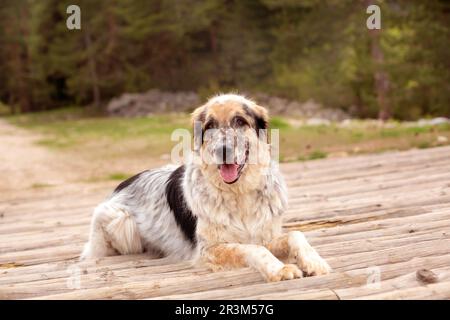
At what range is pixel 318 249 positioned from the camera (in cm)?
473

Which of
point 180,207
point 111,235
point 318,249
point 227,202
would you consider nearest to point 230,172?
point 227,202

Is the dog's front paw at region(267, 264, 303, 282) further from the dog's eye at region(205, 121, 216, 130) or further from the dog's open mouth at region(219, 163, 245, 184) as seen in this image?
the dog's eye at region(205, 121, 216, 130)

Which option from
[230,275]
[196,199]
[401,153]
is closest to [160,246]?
[196,199]

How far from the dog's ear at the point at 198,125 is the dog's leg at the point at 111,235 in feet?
3.62

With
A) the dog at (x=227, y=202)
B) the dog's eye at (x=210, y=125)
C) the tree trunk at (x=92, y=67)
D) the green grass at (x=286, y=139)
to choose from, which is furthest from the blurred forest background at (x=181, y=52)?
the dog's eye at (x=210, y=125)

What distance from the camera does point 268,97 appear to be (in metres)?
39.1

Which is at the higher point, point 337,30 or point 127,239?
point 337,30

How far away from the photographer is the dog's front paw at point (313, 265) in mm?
3986

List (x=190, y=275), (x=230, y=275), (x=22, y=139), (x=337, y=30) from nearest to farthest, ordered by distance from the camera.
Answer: (x=230, y=275) → (x=190, y=275) → (x=22, y=139) → (x=337, y=30)

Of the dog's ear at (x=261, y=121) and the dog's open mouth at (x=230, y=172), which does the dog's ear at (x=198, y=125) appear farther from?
the dog's ear at (x=261, y=121)

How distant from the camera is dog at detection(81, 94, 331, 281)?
14.9 feet

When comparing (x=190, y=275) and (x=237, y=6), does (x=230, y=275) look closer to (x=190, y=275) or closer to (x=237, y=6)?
(x=190, y=275)

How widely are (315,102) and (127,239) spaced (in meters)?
32.1

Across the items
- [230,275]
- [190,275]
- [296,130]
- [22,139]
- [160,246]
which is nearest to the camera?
[230,275]
